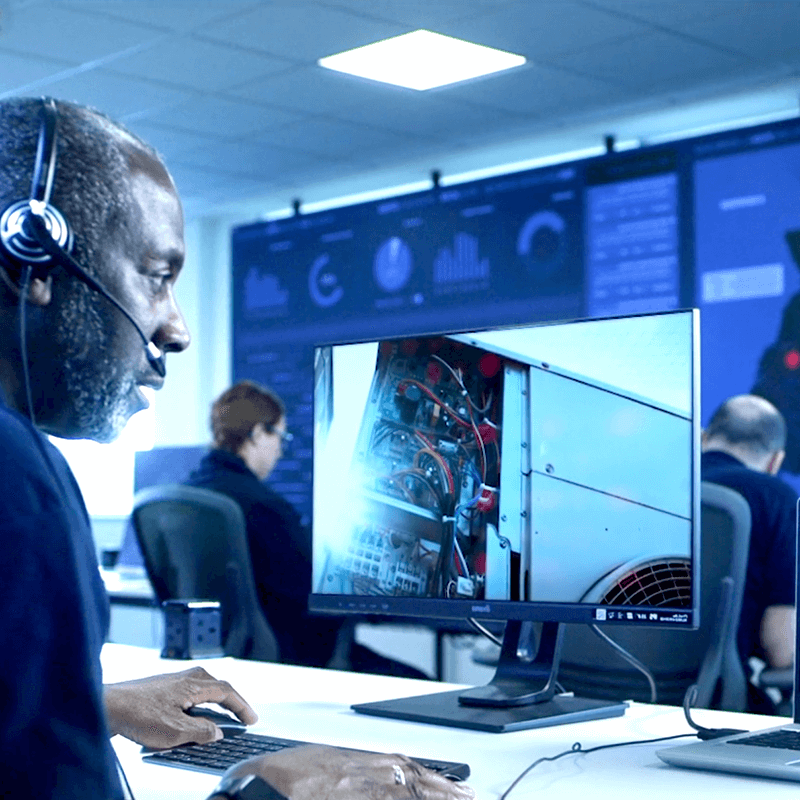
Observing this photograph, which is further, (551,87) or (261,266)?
(261,266)

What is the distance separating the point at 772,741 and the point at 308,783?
0.59 metres

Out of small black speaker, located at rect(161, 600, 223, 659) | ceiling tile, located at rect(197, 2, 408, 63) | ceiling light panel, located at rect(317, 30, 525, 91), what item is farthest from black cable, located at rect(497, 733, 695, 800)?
ceiling light panel, located at rect(317, 30, 525, 91)

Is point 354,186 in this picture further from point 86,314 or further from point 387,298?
point 86,314

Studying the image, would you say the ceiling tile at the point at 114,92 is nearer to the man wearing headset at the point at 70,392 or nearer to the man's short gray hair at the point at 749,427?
the man's short gray hair at the point at 749,427

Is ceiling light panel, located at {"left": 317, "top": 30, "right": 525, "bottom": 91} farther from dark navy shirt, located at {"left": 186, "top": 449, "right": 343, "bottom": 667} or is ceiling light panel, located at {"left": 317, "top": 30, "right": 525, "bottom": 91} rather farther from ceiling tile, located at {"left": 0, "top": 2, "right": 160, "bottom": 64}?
dark navy shirt, located at {"left": 186, "top": 449, "right": 343, "bottom": 667}

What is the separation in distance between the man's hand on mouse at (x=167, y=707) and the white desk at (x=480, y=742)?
2 centimetres

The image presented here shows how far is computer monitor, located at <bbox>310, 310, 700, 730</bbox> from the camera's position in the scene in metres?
1.42

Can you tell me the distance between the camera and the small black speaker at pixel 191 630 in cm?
210

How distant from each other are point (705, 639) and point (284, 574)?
1324 mm

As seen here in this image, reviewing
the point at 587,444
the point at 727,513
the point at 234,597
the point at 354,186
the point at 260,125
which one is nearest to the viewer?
the point at 587,444

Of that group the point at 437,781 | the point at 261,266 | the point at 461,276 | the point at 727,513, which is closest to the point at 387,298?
the point at 461,276

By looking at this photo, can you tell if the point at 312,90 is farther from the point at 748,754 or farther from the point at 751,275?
the point at 748,754

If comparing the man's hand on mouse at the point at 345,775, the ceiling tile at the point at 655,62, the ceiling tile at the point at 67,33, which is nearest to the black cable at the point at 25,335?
the man's hand on mouse at the point at 345,775

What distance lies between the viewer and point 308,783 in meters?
0.92
